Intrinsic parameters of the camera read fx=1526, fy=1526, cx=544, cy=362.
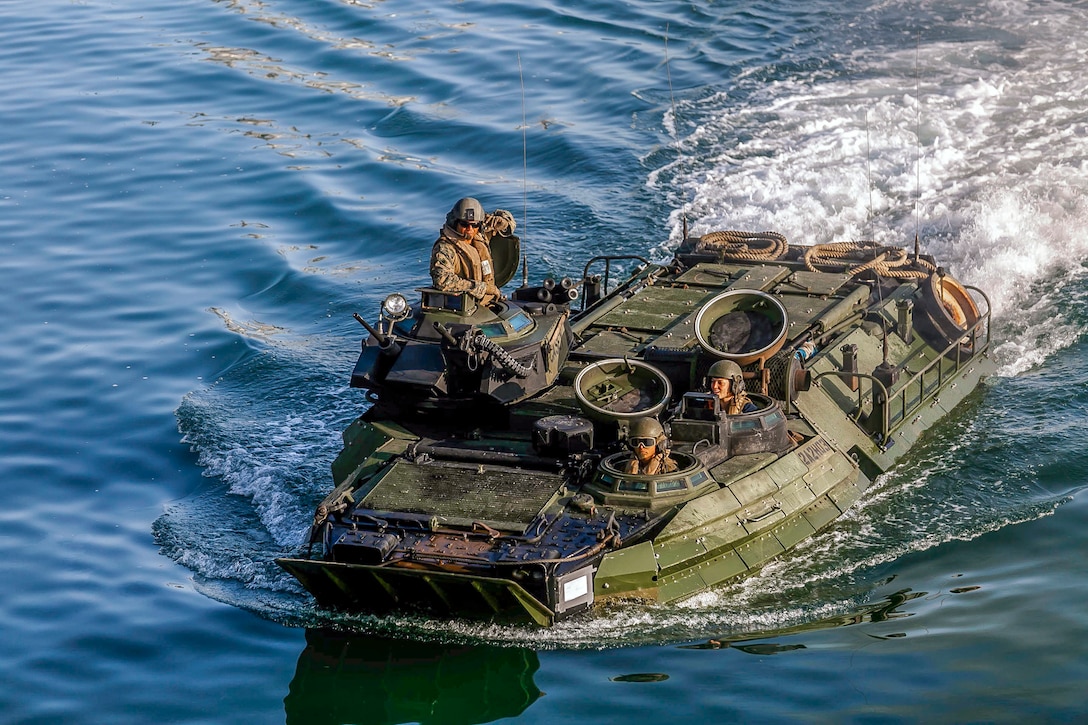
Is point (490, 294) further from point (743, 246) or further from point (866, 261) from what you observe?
point (866, 261)

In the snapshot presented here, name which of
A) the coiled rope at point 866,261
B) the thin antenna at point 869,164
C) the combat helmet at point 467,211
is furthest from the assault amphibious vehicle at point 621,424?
the thin antenna at point 869,164

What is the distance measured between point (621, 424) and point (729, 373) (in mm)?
1363

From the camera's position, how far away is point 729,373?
674 inches

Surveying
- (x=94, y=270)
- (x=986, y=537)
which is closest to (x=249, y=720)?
(x=986, y=537)

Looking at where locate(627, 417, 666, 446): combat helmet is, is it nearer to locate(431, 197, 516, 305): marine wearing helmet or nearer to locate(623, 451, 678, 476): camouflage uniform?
locate(623, 451, 678, 476): camouflage uniform

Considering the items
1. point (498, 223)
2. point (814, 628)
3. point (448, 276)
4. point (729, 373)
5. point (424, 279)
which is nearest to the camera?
point (814, 628)

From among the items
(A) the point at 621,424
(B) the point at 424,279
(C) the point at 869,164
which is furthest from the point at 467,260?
(C) the point at 869,164

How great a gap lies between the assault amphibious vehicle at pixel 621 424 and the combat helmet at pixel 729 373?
0.36 metres

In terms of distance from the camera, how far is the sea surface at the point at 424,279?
603 inches

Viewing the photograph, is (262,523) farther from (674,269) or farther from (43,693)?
(674,269)

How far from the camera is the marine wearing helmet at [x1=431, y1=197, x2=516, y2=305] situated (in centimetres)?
1812

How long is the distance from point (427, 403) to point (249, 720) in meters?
4.63

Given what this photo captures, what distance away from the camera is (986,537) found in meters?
17.7

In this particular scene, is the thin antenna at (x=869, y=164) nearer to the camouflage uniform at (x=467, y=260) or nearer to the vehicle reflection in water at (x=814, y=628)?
the camouflage uniform at (x=467, y=260)
